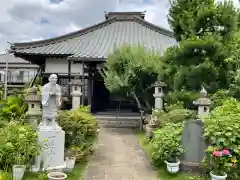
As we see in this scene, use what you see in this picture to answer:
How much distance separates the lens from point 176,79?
10578mm

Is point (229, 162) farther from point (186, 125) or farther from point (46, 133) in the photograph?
point (46, 133)

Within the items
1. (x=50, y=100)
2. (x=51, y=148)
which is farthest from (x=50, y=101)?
(x=51, y=148)

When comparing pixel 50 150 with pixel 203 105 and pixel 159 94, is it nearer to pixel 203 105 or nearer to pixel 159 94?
pixel 203 105

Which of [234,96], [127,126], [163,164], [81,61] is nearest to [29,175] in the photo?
[163,164]

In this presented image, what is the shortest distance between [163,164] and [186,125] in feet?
4.44

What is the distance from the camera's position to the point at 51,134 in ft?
22.7

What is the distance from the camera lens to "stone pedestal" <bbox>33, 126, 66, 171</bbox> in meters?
6.77

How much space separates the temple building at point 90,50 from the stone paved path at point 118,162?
612 centimetres

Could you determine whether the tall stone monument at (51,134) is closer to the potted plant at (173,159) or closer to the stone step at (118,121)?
the potted plant at (173,159)

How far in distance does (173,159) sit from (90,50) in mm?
11848

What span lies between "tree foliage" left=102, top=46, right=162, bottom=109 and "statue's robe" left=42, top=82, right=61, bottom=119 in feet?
21.0

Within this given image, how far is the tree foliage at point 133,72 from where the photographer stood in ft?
→ 43.7

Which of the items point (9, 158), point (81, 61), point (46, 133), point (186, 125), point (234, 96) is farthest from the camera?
point (81, 61)

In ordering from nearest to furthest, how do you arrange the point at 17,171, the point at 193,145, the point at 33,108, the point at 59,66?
the point at 17,171
the point at 193,145
the point at 33,108
the point at 59,66
